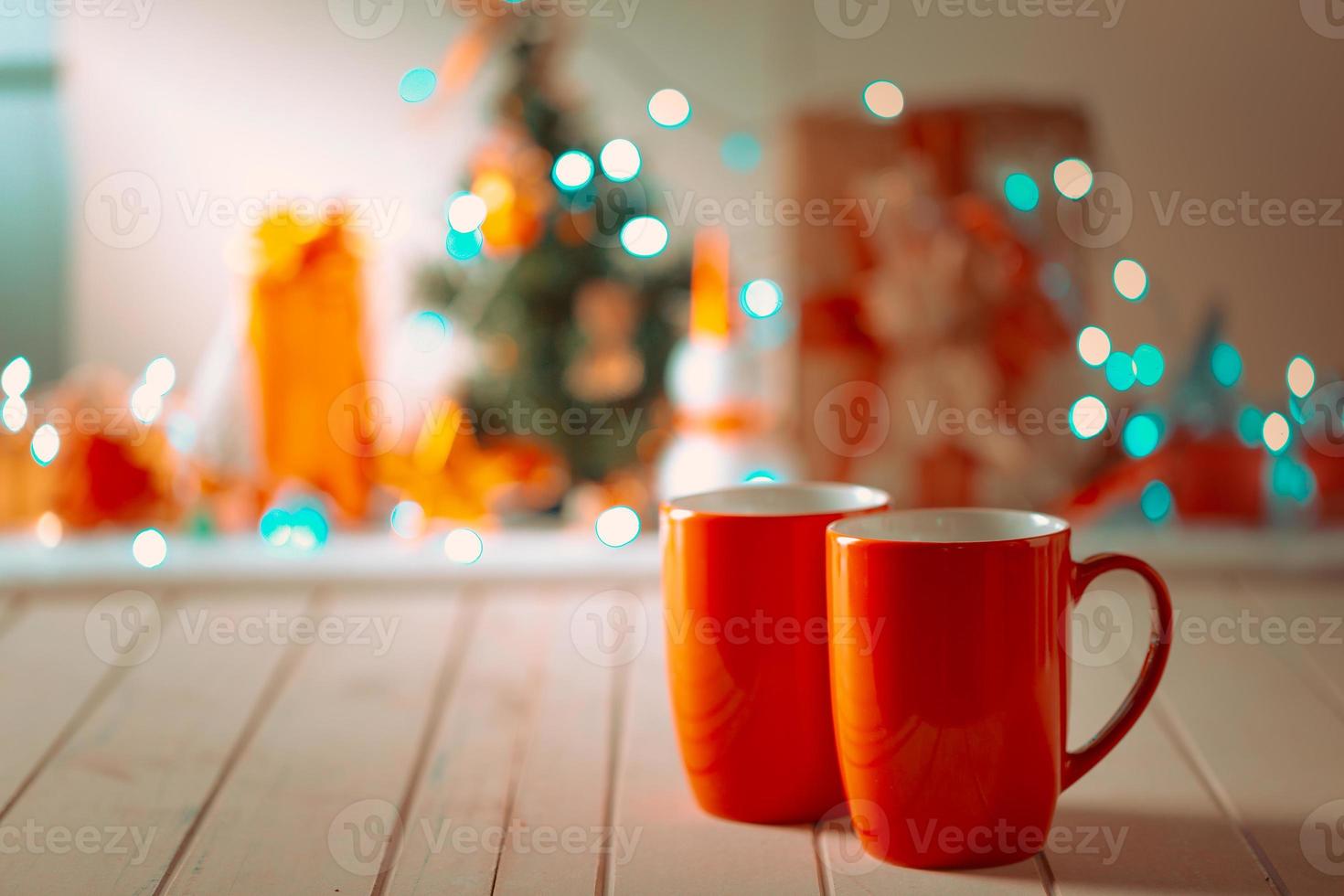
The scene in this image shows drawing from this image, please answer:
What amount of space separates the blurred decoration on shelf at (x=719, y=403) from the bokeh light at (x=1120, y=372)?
0.33 metres

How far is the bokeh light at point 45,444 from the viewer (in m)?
1.30

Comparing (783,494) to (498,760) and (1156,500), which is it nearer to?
(498,760)

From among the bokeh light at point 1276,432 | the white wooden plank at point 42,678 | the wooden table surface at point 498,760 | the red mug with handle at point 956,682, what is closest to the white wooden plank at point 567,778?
the wooden table surface at point 498,760

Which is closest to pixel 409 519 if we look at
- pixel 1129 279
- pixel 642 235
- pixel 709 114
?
pixel 642 235

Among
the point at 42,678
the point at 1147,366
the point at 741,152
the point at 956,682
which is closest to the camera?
the point at 956,682

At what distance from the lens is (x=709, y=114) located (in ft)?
5.20

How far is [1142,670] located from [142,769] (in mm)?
477

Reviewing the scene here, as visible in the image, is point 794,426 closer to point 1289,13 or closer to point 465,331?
point 465,331

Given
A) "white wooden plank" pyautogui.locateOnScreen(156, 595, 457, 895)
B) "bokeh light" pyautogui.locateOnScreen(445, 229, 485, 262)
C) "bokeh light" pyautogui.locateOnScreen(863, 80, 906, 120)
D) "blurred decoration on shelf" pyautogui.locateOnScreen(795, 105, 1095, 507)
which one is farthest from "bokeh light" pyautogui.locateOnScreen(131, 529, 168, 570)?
"bokeh light" pyautogui.locateOnScreen(863, 80, 906, 120)

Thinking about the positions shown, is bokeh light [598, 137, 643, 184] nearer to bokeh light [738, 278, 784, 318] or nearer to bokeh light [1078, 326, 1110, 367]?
bokeh light [738, 278, 784, 318]

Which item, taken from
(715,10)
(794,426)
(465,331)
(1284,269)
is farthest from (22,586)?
(1284,269)

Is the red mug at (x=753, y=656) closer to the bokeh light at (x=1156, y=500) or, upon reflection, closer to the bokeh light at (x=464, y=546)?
the bokeh light at (x=464, y=546)

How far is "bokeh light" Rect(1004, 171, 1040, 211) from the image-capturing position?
4.22 ft

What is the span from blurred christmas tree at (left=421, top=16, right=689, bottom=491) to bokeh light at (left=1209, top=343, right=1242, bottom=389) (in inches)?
19.9
